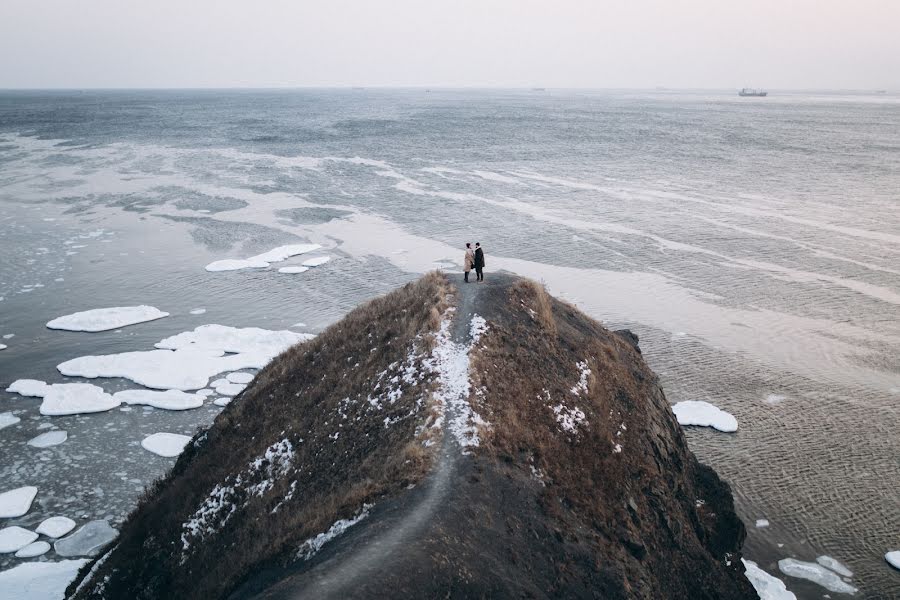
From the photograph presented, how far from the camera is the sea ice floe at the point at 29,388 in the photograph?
29.6 m

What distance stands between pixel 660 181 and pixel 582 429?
7188 cm

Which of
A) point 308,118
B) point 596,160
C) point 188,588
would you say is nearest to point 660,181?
point 596,160

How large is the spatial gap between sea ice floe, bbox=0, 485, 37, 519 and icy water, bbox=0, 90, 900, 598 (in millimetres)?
352

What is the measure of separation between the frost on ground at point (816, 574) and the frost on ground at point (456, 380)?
12431mm

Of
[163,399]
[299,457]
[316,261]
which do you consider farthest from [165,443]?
[316,261]

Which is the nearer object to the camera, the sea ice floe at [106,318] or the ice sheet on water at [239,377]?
the ice sheet on water at [239,377]

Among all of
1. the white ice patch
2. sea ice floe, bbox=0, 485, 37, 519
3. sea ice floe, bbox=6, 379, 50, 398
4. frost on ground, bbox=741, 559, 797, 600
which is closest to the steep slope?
frost on ground, bbox=741, 559, 797, 600

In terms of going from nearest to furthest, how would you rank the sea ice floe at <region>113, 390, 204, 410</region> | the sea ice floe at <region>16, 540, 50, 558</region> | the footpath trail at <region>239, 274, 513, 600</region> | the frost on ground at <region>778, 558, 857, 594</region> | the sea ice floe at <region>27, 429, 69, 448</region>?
the footpath trail at <region>239, 274, 513, 600</region> < the frost on ground at <region>778, 558, 857, 594</region> < the sea ice floe at <region>16, 540, 50, 558</region> < the sea ice floe at <region>27, 429, 69, 448</region> < the sea ice floe at <region>113, 390, 204, 410</region>

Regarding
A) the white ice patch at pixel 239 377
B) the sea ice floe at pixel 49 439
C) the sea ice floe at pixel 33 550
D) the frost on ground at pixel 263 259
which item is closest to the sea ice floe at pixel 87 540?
the sea ice floe at pixel 33 550

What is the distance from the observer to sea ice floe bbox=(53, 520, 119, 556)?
2028 cm

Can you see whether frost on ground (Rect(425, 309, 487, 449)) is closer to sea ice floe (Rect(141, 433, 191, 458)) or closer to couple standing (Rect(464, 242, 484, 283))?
couple standing (Rect(464, 242, 484, 283))

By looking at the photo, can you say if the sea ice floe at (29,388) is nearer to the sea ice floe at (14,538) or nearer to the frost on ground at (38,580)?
the sea ice floe at (14,538)

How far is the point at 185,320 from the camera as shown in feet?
128

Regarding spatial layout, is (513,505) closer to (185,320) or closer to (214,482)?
(214,482)
